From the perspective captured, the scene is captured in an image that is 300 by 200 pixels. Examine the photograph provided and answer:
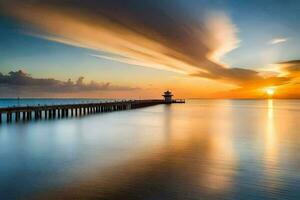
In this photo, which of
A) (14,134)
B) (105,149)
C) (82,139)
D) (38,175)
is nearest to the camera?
(38,175)

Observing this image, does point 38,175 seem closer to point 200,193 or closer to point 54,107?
point 200,193

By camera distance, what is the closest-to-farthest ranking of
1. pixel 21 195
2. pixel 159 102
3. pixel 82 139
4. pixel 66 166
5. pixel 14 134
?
pixel 21 195, pixel 66 166, pixel 82 139, pixel 14 134, pixel 159 102

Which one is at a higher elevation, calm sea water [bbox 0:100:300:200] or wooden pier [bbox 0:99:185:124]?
wooden pier [bbox 0:99:185:124]

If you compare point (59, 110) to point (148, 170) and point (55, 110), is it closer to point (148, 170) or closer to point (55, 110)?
point (55, 110)

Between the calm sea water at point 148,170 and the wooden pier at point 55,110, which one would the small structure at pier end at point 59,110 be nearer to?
the wooden pier at point 55,110

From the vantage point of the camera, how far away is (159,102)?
114 meters

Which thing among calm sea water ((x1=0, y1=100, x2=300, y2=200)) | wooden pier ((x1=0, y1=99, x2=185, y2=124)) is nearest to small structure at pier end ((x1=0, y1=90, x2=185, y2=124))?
wooden pier ((x1=0, y1=99, x2=185, y2=124))

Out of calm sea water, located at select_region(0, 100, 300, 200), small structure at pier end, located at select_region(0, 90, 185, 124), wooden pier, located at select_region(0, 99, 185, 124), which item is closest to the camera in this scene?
calm sea water, located at select_region(0, 100, 300, 200)

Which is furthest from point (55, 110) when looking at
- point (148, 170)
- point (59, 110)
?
point (148, 170)

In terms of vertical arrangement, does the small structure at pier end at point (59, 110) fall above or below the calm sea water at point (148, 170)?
above

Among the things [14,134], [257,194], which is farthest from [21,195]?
[14,134]

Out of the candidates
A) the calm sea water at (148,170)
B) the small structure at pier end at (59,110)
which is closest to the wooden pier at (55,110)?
the small structure at pier end at (59,110)

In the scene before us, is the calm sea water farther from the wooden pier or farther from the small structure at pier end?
the small structure at pier end

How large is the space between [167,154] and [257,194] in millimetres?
7321
